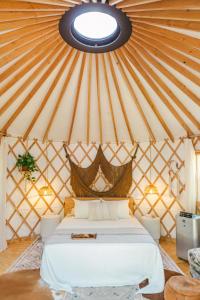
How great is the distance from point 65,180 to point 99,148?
42.8 inches

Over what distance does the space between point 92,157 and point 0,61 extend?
3.40 metres

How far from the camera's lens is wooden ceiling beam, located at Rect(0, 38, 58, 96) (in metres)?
2.65

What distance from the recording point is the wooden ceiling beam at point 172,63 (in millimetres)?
2539

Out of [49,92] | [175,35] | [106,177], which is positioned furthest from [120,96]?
[106,177]

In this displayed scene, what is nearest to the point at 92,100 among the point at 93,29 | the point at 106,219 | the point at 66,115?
the point at 66,115

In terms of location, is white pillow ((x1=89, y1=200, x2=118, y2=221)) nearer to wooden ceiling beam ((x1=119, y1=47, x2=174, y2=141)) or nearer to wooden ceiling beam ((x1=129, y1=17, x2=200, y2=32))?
wooden ceiling beam ((x1=119, y1=47, x2=174, y2=141))

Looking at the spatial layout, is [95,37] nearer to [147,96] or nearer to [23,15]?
[23,15]

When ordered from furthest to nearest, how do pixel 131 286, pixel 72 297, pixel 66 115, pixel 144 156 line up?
pixel 144 156
pixel 66 115
pixel 131 286
pixel 72 297

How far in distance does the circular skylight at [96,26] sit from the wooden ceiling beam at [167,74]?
319mm

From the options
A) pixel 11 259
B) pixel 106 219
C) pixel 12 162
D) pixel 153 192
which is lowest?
pixel 11 259

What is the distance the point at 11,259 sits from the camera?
13.6 feet

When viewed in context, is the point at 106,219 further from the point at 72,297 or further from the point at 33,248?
the point at 72,297

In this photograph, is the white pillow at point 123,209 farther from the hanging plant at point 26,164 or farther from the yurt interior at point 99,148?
the hanging plant at point 26,164

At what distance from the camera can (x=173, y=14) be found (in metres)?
2.12
